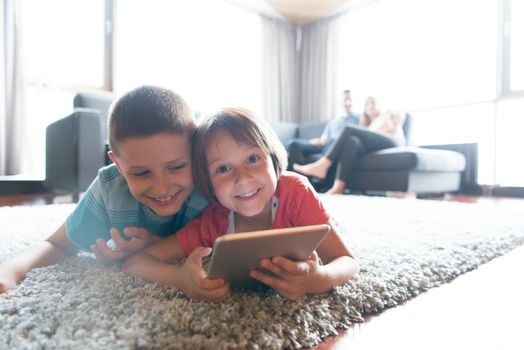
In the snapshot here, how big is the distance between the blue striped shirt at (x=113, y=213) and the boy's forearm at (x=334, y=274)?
0.30m

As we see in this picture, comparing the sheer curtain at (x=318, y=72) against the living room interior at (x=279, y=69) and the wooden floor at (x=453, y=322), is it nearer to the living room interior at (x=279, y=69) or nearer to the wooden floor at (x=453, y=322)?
the living room interior at (x=279, y=69)

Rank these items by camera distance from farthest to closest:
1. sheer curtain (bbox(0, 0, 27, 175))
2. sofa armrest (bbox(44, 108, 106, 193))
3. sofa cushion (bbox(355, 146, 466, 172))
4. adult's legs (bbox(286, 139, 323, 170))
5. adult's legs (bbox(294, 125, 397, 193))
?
adult's legs (bbox(286, 139, 323, 170))
sheer curtain (bbox(0, 0, 27, 175))
adult's legs (bbox(294, 125, 397, 193))
sofa cushion (bbox(355, 146, 466, 172))
sofa armrest (bbox(44, 108, 106, 193))

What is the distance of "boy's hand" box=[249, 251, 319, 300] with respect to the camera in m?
0.50

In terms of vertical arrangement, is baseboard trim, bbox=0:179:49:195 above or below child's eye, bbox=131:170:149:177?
below

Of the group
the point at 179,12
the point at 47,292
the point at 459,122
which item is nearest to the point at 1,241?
the point at 47,292

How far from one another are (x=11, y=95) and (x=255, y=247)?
3209mm

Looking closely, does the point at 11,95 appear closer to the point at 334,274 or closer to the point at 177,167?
the point at 177,167

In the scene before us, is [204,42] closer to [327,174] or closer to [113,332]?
[327,174]

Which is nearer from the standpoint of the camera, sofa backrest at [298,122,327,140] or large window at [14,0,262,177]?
large window at [14,0,262,177]

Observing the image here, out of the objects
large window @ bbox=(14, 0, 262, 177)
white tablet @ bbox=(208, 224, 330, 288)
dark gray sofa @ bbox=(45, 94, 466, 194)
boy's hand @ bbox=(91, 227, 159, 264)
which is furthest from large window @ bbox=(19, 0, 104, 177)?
white tablet @ bbox=(208, 224, 330, 288)

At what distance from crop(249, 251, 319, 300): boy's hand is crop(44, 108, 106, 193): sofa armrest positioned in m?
1.78

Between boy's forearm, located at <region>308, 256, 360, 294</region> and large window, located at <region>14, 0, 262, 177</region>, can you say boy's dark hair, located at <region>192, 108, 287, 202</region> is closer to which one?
boy's forearm, located at <region>308, 256, 360, 294</region>

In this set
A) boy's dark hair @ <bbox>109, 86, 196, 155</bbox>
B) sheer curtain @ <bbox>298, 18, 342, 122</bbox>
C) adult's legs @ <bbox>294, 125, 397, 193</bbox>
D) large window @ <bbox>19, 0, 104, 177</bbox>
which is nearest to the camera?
boy's dark hair @ <bbox>109, 86, 196, 155</bbox>

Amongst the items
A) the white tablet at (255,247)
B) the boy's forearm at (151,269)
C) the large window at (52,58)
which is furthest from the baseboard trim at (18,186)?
the white tablet at (255,247)
